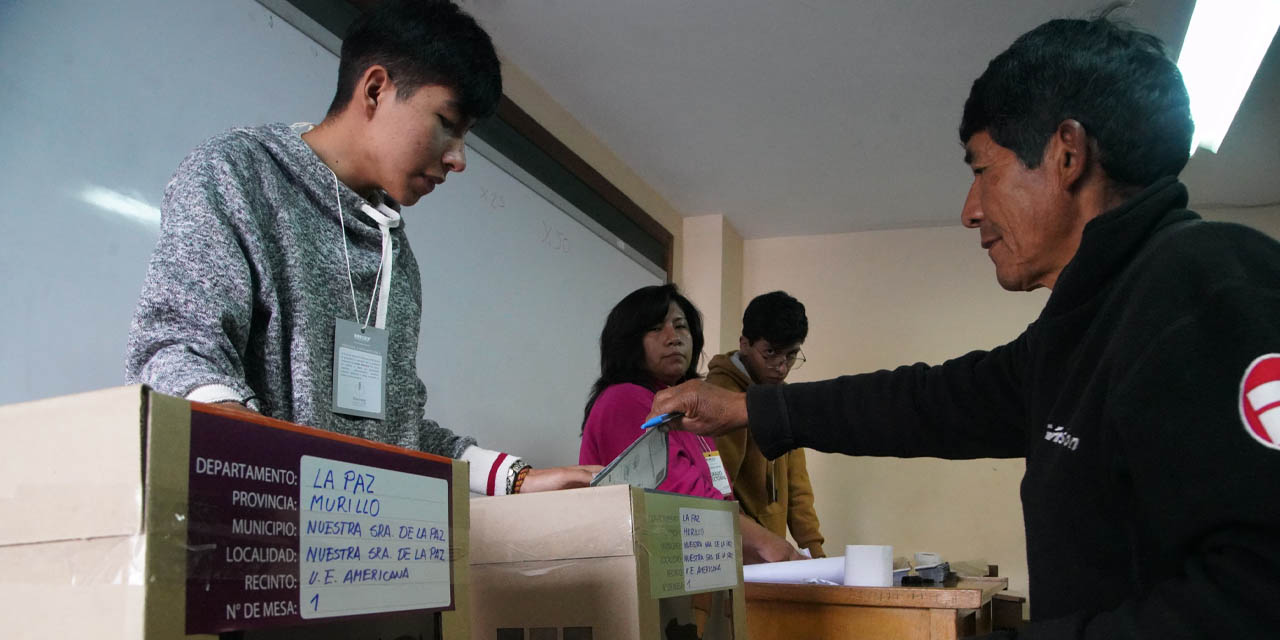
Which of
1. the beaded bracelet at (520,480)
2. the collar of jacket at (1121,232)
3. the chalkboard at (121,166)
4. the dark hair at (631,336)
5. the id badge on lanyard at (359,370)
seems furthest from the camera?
the dark hair at (631,336)

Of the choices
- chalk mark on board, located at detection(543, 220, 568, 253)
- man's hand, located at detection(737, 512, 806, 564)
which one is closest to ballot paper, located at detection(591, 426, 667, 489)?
man's hand, located at detection(737, 512, 806, 564)

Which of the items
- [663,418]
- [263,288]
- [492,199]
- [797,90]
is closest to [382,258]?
[263,288]

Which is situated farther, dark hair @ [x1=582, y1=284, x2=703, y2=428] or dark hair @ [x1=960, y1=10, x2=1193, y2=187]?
dark hair @ [x1=582, y1=284, x2=703, y2=428]

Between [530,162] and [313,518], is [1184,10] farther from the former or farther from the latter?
[313,518]

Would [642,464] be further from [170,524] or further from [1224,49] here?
[1224,49]

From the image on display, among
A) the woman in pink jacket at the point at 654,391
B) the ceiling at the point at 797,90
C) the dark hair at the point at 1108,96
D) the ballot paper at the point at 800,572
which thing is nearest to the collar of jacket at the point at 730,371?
the woman in pink jacket at the point at 654,391

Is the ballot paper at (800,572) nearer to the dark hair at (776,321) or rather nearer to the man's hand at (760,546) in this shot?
the man's hand at (760,546)

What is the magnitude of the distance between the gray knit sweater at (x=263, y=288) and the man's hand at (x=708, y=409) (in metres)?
0.36

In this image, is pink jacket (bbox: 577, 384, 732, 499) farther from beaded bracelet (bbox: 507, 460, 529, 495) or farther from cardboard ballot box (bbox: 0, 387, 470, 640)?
cardboard ballot box (bbox: 0, 387, 470, 640)

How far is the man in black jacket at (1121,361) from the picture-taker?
21.9 inches

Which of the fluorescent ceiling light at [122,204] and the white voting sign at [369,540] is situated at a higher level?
the fluorescent ceiling light at [122,204]

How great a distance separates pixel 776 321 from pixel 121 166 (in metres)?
1.97

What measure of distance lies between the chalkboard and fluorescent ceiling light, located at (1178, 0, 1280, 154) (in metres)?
2.16

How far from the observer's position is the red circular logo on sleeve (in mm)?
542
